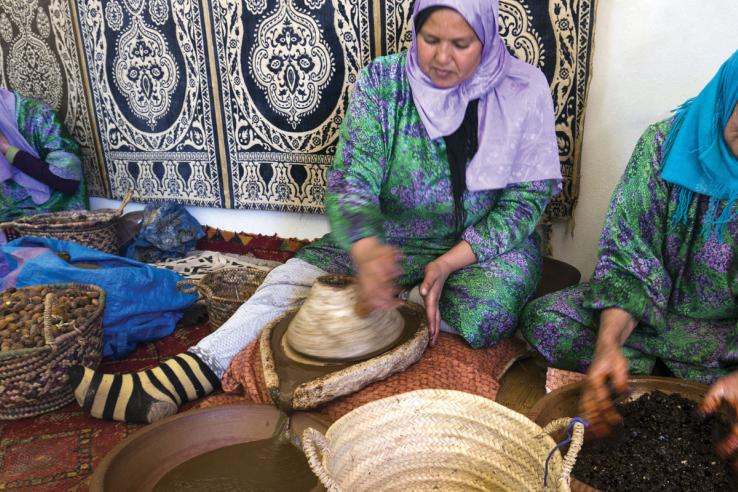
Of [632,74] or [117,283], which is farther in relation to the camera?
[117,283]

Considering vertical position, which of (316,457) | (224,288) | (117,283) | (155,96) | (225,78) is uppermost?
(225,78)

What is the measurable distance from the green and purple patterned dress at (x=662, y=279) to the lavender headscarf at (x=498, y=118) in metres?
0.33

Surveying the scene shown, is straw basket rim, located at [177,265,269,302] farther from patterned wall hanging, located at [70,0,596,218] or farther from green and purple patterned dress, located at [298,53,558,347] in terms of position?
green and purple patterned dress, located at [298,53,558,347]

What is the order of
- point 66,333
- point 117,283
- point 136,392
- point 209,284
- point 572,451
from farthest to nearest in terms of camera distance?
point 209,284 < point 117,283 < point 66,333 < point 136,392 < point 572,451

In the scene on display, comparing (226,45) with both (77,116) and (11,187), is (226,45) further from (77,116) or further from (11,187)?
(11,187)

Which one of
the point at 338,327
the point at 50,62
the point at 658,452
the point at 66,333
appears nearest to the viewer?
the point at 658,452

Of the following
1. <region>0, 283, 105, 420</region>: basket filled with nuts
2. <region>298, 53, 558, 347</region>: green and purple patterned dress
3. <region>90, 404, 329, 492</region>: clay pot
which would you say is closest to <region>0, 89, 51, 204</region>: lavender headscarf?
<region>0, 283, 105, 420</region>: basket filled with nuts

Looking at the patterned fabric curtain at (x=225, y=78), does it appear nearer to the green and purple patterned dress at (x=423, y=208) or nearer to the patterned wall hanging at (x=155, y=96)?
the patterned wall hanging at (x=155, y=96)

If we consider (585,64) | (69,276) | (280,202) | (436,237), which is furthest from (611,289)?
(69,276)

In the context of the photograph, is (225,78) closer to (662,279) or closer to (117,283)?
(117,283)

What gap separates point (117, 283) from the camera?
225cm

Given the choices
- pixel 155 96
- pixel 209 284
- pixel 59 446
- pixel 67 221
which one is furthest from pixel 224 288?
pixel 155 96

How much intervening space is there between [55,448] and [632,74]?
7.58 feet

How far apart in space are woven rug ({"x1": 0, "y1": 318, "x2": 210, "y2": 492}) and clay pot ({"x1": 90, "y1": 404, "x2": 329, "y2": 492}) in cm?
33
